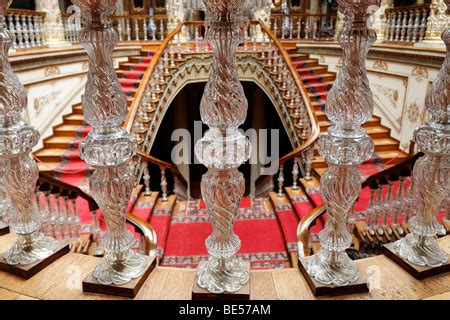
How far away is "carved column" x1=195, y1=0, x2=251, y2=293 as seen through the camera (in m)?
1.08

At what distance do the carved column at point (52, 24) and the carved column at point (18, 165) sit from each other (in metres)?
7.16

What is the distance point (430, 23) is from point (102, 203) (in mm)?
6287

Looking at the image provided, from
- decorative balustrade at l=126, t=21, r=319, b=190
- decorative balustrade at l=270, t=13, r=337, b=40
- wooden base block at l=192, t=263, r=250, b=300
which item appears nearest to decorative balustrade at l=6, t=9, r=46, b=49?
decorative balustrade at l=126, t=21, r=319, b=190

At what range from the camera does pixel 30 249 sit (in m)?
1.47

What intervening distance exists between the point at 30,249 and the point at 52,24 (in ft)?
24.6

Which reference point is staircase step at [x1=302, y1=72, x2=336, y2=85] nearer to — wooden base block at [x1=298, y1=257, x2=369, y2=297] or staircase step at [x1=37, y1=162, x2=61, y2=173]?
staircase step at [x1=37, y1=162, x2=61, y2=173]

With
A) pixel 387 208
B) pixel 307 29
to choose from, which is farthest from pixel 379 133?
pixel 307 29

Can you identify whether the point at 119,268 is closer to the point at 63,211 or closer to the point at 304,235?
the point at 304,235

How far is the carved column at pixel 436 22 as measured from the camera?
19.0 feet

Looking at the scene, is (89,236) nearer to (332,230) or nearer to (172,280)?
(172,280)

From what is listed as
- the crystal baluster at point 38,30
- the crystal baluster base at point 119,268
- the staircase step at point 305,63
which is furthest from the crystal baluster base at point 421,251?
the crystal baluster at point 38,30

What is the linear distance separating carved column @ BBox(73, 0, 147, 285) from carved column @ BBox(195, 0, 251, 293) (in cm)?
26

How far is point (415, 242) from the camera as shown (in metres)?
1.42

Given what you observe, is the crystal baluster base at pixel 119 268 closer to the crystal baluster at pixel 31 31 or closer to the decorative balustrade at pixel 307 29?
the crystal baluster at pixel 31 31
